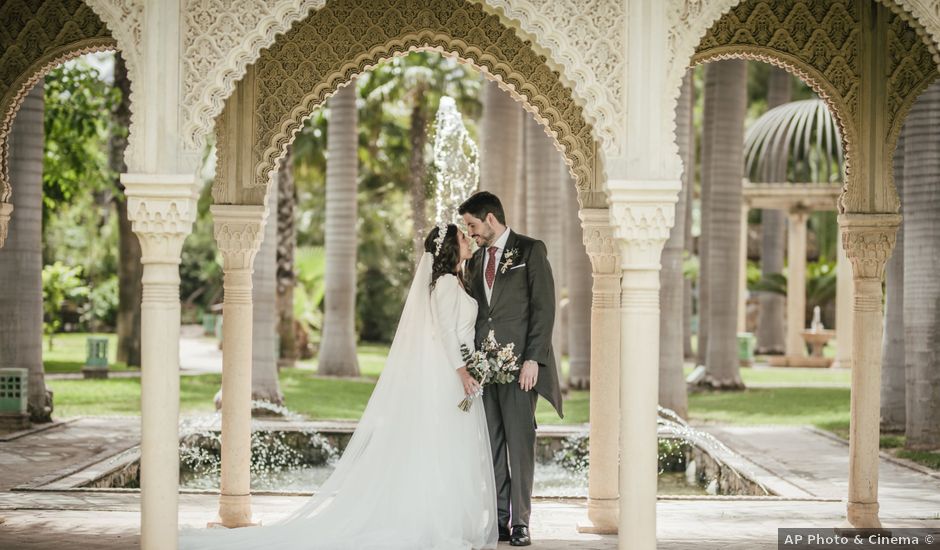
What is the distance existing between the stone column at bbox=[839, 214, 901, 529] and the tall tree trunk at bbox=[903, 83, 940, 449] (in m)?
4.76

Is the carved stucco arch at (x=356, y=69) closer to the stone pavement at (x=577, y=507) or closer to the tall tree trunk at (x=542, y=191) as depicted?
the stone pavement at (x=577, y=507)

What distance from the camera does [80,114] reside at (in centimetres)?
1653

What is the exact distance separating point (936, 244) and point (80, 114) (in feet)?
37.8

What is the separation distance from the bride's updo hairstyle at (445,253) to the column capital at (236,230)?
1.61m

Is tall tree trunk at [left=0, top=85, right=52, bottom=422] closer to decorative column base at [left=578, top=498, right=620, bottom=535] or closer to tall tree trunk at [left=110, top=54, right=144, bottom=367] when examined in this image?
tall tree trunk at [left=110, top=54, right=144, bottom=367]

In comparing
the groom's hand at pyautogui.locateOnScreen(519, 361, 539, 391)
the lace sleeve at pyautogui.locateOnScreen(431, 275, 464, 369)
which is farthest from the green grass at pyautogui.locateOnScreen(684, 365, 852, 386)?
the lace sleeve at pyautogui.locateOnScreen(431, 275, 464, 369)

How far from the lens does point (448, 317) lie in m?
7.26

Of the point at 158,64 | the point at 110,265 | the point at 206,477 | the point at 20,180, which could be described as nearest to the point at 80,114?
the point at 20,180

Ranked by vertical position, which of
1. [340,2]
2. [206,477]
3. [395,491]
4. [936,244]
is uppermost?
[340,2]

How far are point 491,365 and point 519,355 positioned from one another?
19cm

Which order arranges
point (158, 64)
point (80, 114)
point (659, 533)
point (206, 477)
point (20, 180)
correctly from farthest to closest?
point (80, 114), point (20, 180), point (206, 477), point (659, 533), point (158, 64)

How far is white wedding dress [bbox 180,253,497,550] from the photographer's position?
22.6ft

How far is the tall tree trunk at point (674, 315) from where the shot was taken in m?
15.4

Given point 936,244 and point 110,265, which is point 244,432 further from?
point 110,265
